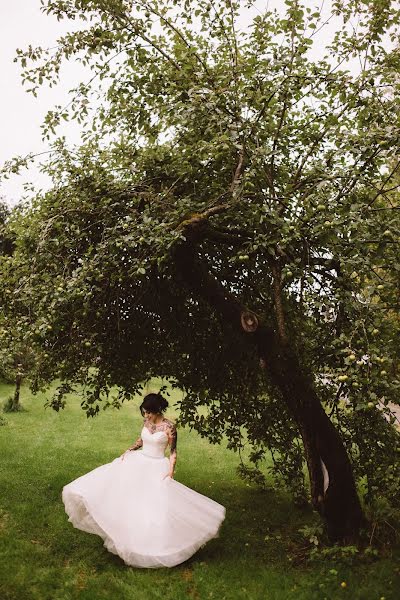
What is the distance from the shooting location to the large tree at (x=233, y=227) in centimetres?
591

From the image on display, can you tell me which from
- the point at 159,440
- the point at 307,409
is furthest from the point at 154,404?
the point at 307,409

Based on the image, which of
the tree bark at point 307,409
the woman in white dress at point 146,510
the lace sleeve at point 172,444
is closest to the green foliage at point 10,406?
the woman in white dress at point 146,510

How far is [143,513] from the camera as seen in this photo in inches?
265

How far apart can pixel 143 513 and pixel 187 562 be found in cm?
110

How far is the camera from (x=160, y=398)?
25.5ft

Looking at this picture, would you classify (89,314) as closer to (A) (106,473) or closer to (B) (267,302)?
(A) (106,473)

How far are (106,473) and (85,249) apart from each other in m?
3.80

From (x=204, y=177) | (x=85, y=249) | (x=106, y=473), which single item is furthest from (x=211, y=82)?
(x=106, y=473)

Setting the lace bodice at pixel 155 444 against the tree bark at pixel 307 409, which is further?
the lace bodice at pixel 155 444

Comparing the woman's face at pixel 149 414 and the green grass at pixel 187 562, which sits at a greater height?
the woman's face at pixel 149 414

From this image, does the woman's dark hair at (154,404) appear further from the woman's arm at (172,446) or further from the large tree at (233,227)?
the large tree at (233,227)

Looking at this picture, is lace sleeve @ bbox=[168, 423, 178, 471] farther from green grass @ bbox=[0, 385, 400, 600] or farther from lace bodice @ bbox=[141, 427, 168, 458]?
green grass @ bbox=[0, 385, 400, 600]

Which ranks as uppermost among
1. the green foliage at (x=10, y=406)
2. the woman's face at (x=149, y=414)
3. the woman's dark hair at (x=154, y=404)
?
the woman's dark hair at (x=154, y=404)

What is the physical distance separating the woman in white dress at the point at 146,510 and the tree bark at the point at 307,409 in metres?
1.73
